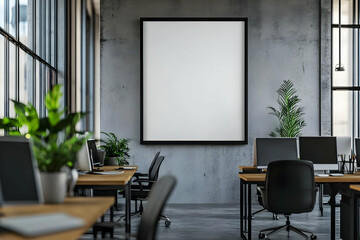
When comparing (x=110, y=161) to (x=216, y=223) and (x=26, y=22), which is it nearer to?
(x=216, y=223)

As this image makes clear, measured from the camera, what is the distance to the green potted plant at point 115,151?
8008mm

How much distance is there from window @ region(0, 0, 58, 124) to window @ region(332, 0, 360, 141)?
17.9ft

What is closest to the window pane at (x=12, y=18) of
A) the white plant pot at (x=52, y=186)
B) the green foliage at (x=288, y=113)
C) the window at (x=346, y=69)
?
the white plant pot at (x=52, y=186)

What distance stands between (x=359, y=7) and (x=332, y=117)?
7.58ft

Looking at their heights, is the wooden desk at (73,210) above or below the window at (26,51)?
below

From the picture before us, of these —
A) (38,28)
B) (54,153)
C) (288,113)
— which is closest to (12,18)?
(38,28)

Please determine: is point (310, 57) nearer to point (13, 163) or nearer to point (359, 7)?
point (359, 7)

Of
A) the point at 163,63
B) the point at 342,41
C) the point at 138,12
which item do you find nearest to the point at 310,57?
the point at 342,41

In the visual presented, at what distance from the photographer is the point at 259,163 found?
20.3ft

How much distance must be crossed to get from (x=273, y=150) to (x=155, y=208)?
4.08 m

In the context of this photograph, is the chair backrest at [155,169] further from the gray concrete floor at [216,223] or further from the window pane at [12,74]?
the window pane at [12,74]

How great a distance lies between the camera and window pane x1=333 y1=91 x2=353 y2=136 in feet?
31.9

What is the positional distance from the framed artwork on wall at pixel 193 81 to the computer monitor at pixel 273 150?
3.05 metres

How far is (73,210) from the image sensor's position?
2625 mm
